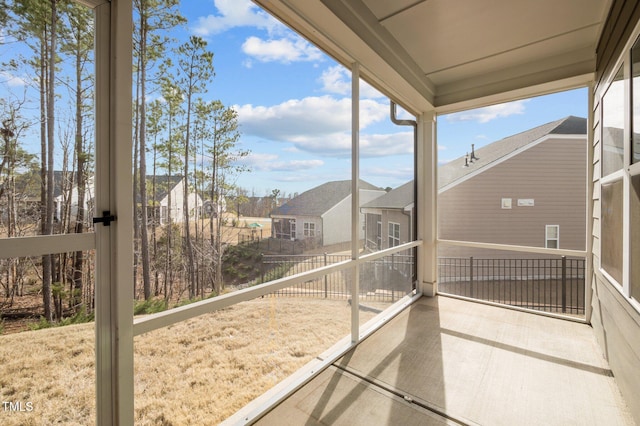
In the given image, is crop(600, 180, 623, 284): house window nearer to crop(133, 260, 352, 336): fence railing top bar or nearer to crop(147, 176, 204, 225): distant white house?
crop(133, 260, 352, 336): fence railing top bar

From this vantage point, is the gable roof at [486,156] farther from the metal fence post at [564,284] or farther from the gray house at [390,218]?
the metal fence post at [564,284]

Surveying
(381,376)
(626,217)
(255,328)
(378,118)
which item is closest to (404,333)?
(381,376)

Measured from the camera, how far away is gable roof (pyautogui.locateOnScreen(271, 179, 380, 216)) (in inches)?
79.0

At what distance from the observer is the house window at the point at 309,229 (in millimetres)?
2154

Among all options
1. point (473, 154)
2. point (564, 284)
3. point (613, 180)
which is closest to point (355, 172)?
point (613, 180)

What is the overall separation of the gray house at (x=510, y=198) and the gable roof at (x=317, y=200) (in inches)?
15.6

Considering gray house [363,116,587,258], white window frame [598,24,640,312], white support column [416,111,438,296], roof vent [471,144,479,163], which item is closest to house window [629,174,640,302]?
white window frame [598,24,640,312]

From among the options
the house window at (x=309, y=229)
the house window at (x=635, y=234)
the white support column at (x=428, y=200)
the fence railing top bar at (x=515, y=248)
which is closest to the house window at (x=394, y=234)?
the white support column at (x=428, y=200)

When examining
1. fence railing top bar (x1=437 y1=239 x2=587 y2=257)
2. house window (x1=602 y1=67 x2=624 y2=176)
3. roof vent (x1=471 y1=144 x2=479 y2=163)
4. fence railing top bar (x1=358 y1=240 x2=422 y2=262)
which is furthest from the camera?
roof vent (x1=471 y1=144 x2=479 y2=163)

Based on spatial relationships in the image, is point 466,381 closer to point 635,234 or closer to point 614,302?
point 614,302

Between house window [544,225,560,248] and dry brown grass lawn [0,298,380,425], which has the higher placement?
house window [544,225,560,248]

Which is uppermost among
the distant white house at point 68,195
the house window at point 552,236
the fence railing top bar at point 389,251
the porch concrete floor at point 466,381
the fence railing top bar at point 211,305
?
the distant white house at point 68,195

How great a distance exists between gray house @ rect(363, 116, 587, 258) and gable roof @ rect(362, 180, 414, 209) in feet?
0.03

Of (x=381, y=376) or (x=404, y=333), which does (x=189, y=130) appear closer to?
(x=381, y=376)
